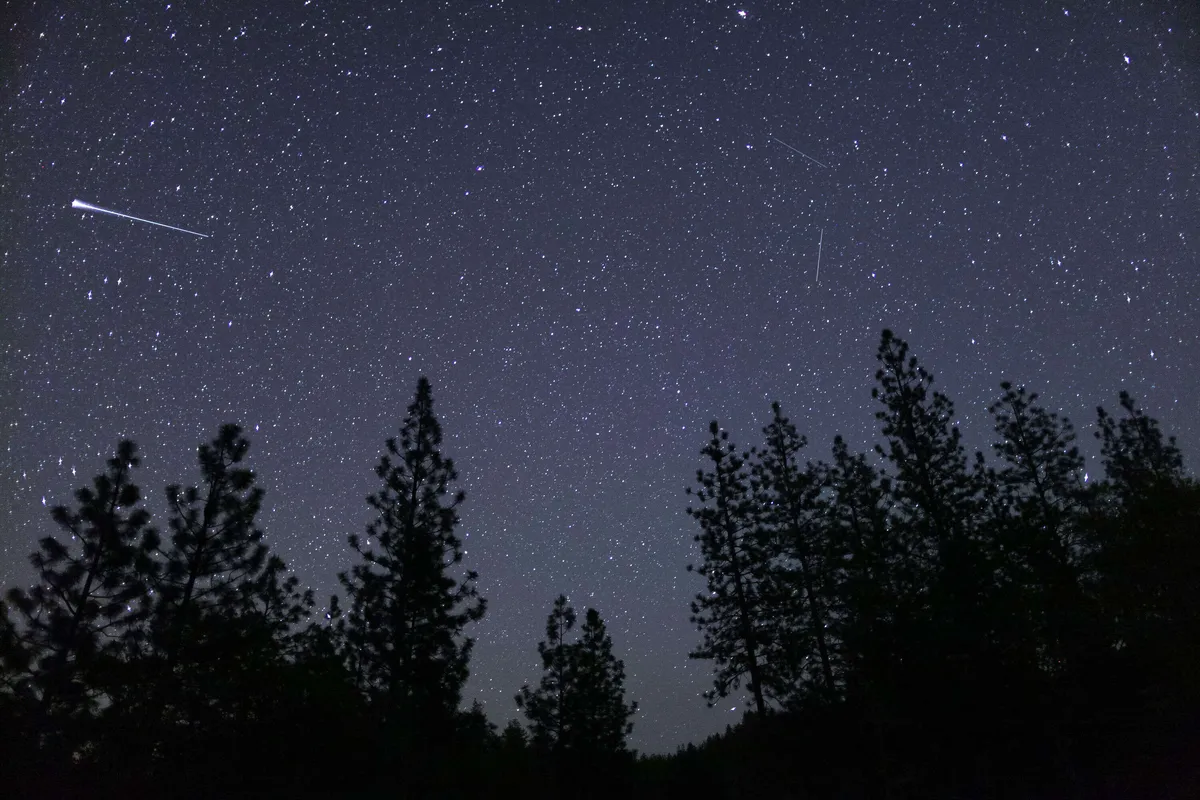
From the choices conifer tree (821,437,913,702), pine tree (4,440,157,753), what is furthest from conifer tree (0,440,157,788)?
conifer tree (821,437,913,702)

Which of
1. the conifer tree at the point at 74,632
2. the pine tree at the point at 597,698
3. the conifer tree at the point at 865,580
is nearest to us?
the conifer tree at the point at 74,632

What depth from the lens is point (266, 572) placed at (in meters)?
17.6

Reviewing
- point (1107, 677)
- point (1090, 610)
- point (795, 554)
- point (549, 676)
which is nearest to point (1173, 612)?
point (1090, 610)

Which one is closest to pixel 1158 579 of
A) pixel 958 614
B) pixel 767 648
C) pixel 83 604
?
pixel 958 614

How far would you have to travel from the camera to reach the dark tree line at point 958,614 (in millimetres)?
17016

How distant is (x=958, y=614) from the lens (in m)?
21.4

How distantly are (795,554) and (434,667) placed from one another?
14.5 m

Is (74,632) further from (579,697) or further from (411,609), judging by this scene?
(579,697)

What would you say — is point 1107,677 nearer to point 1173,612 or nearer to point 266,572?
point 1173,612

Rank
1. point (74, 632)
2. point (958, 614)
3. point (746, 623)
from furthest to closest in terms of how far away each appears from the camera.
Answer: point (746, 623) < point (958, 614) < point (74, 632)

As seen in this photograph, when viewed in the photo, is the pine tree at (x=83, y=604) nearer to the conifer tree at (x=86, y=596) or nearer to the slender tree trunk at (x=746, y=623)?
the conifer tree at (x=86, y=596)

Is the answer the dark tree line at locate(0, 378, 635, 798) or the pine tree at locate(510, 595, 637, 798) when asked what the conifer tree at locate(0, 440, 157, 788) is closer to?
the dark tree line at locate(0, 378, 635, 798)

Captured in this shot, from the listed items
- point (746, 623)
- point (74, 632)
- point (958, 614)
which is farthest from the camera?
point (746, 623)

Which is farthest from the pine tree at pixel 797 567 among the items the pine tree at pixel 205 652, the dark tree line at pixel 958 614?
the pine tree at pixel 205 652
